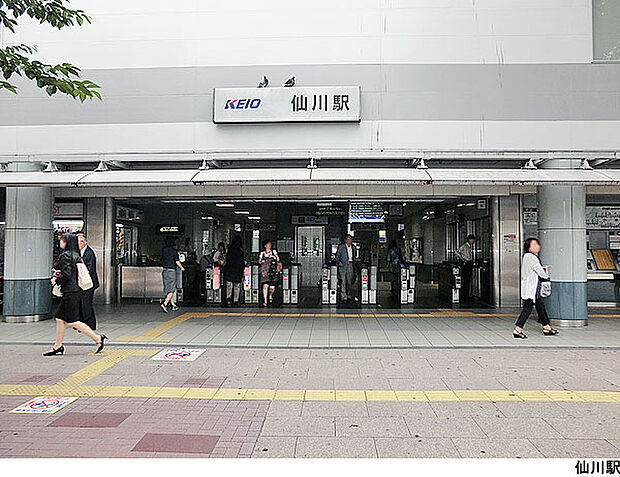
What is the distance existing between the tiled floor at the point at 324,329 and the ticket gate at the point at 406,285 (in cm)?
177

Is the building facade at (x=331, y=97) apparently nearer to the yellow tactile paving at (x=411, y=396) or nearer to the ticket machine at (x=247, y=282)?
the ticket machine at (x=247, y=282)

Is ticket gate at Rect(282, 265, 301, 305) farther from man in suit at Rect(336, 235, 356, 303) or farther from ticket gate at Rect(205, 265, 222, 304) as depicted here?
ticket gate at Rect(205, 265, 222, 304)

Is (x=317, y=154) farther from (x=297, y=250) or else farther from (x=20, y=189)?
A: (x=297, y=250)

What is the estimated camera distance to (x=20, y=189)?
10.2m

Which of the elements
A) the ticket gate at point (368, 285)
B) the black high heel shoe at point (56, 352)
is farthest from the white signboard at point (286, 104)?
the ticket gate at point (368, 285)

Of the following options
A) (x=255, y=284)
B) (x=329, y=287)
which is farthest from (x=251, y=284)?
(x=329, y=287)

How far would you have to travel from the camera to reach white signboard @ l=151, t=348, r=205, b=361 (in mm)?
7082

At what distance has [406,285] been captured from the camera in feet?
44.7

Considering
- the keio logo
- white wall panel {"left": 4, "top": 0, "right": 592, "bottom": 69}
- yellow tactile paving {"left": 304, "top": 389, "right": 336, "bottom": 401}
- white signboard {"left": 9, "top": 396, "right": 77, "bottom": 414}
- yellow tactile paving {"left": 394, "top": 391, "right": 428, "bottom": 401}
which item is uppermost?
white wall panel {"left": 4, "top": 0, "right": 592, "bottom": 69}

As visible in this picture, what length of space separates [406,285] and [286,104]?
245 inches

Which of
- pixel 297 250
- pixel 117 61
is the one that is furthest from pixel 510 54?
pixel 297 250

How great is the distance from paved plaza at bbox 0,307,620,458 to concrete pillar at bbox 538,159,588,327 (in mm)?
801

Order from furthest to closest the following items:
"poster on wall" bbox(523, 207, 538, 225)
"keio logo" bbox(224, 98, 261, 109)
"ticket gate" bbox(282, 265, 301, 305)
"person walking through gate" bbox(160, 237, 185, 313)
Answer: "ticket gate" bbox(282, 265, 301, 305)
"poster on wall" bbox(523, 207, 538, 225)
"person walking through gate" bbox(160, 237, 185, 313)
"keio logo" bbox(224, 98, 261, 109)

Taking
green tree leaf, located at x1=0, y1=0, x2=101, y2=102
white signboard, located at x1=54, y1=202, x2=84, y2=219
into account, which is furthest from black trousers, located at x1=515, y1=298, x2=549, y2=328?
white signboard, located at x1=54, y1=202, x2=84, y2=219
